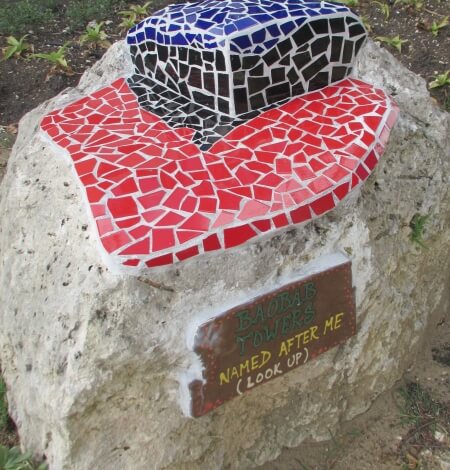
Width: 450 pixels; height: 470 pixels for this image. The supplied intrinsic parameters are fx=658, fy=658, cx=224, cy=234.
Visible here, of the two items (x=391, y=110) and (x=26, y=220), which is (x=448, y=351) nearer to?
(x=391, y=110)

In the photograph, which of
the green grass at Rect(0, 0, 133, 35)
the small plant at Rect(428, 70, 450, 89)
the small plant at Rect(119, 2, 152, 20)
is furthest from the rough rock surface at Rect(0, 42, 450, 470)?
the green grass at Rect(0, 0, 133, 35)

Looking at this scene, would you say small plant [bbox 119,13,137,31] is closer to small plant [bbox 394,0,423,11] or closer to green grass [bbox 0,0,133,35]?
green grass [bbox 0,0,133,35]

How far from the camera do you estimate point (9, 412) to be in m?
2.72

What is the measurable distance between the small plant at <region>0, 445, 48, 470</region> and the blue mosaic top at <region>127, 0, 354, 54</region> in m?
1.69

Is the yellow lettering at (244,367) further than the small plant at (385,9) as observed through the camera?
No

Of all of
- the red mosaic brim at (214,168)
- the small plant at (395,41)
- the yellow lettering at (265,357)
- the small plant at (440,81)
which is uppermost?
the red mosaic brim at (214,168)

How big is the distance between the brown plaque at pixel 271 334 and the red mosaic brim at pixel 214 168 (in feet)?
0.78

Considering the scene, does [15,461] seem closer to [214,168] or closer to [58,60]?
[214,168]

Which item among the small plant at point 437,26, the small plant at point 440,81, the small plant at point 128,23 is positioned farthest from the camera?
the small plant at point 128,23

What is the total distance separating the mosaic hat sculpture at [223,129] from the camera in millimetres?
2166

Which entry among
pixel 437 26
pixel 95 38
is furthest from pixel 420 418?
pixel 95 38

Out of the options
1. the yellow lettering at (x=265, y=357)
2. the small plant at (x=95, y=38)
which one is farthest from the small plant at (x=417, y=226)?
the small plant at (x=95, y=38)

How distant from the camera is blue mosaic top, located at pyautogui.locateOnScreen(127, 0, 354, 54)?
255 centimetres

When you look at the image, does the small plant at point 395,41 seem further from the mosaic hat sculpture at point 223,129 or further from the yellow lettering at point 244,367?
the yellow lettering at point 244,367
